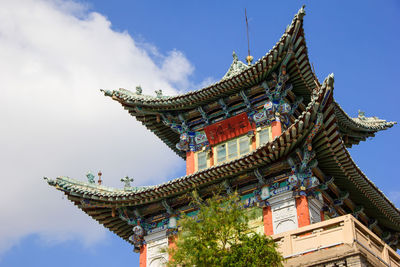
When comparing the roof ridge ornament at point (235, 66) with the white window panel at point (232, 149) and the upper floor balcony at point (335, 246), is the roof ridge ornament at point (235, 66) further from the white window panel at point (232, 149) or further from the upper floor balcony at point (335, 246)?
the upper floor balcony at point (335, 246)

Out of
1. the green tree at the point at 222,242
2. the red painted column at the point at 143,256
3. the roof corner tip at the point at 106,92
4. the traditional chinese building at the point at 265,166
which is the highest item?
the roof corner tip at the point at 106,92

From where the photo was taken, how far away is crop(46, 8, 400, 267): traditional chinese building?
2236 cm

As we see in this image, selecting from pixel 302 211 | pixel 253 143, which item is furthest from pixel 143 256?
pixel 302 211

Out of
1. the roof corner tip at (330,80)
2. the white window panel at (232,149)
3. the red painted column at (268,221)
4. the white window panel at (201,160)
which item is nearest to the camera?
the roof corner tip at (330,80)

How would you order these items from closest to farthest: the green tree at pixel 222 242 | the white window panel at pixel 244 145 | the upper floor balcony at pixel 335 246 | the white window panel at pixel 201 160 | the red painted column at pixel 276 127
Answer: the green tree at pixel 222 242
the upper floor balcony at pixel 335 246
the red painted column at pixel 276 127
the white window panel at pixel 244 145
the white window panel at pixel 201 160

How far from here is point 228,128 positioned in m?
28.9

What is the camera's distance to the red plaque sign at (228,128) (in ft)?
93.8

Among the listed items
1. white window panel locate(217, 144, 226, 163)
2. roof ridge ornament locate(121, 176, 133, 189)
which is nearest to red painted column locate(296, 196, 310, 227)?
white window panel locate(217, 144, 226, 163)

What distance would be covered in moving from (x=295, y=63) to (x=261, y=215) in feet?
22.8

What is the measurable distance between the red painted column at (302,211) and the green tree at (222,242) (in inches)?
234

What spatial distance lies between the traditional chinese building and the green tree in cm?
246

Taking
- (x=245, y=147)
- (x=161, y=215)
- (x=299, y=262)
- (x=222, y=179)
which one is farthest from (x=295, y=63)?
(x=299, y=262)

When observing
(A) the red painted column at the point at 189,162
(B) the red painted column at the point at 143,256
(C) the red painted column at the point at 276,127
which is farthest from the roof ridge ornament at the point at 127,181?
(C) the red painted column at the point at 276,127

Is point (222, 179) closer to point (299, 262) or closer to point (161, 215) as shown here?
point (161, 215)
